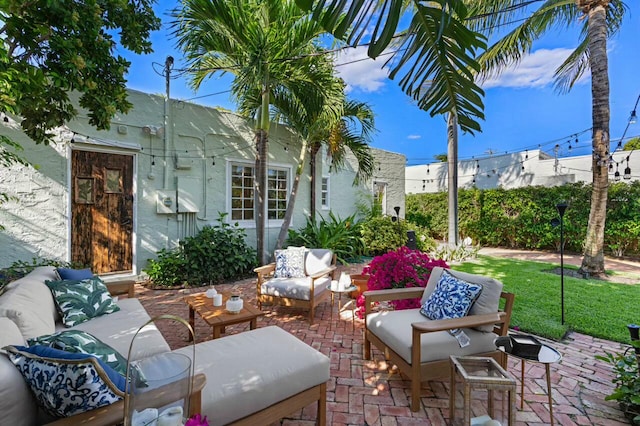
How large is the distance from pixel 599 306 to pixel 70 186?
8664 millimetres

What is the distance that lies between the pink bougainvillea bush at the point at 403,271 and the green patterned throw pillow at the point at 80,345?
9.46ft

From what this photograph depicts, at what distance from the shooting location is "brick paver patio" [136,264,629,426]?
6.96ft

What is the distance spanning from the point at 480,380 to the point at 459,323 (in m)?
0.52

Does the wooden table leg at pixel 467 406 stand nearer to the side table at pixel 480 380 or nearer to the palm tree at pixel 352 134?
the side table at pixel 480 380

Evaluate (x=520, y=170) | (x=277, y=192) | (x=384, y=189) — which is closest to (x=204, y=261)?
(x=277, y=192)

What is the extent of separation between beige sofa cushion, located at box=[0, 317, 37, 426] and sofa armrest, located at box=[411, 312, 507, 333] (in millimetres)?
2157

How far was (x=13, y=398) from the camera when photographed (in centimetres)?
122

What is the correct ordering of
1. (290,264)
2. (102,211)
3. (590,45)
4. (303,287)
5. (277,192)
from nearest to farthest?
(303,287), (290,264), (102,211), (590,45), (277,192)

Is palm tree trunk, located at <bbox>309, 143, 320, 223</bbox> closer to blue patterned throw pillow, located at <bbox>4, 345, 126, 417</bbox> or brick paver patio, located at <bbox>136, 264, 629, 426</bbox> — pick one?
brick paver patio, located at <bbox>136, 264, 629, 426</bbox>

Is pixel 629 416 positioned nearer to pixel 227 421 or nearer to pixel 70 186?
pixel 227 421

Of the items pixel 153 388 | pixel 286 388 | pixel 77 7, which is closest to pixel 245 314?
pixel 286 388

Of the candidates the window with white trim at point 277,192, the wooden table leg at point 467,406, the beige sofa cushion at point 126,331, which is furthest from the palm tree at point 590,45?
the beige sofa cushion at point 126,331

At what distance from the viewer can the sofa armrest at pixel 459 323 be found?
217cm

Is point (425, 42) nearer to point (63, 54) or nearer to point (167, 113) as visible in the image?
point (63, 54)
